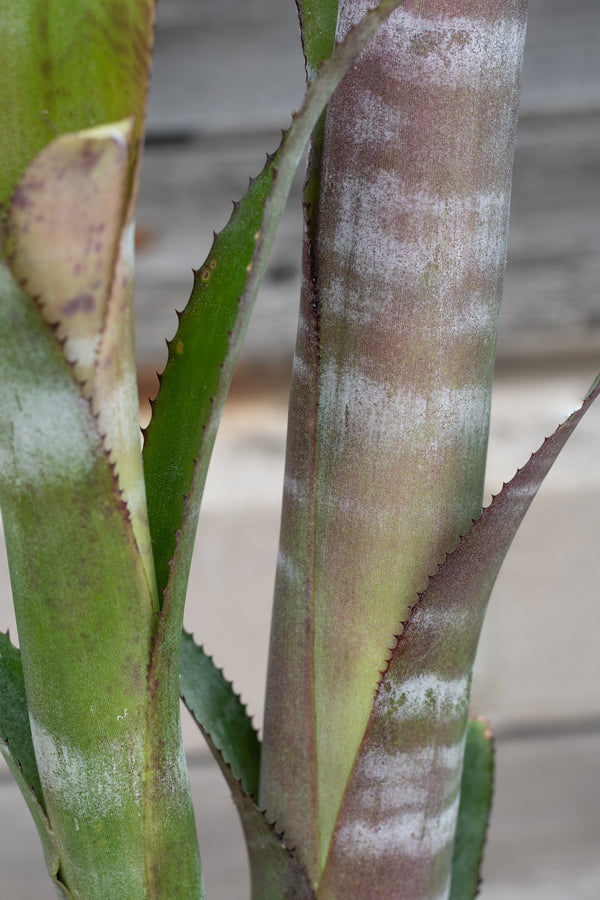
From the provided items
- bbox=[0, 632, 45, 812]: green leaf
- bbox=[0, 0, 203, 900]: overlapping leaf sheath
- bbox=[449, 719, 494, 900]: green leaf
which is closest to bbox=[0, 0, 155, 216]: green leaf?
bbox=[0, 0, 203, 900]: overlapping leaf sheath

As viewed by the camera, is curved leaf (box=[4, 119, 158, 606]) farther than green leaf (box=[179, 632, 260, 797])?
No

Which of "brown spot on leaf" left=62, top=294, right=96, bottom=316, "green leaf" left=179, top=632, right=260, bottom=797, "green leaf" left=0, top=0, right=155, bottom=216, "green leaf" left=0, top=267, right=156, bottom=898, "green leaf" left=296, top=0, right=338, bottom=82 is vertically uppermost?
"green leaf" left=296, top=0, right=338, bottom=82

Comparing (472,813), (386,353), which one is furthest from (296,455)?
(472,813)

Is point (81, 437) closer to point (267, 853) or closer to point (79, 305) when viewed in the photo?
point (79, 305)

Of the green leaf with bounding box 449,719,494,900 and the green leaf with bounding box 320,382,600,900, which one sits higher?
the green leaf with bounding box 320,382,600,900

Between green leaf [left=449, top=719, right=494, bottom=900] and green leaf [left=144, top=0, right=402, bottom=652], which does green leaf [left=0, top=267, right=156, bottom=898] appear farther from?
green leaf [left=449, top=719, right=494, bottom=900]

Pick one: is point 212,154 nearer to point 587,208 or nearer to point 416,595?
point 587,208

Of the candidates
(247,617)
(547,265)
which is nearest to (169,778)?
(247,617)

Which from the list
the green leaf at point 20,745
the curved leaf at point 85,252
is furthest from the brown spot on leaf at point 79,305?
the green leaf at point 20,745

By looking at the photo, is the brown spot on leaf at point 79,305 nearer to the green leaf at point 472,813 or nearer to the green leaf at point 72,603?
the green leaf at point 72,603
